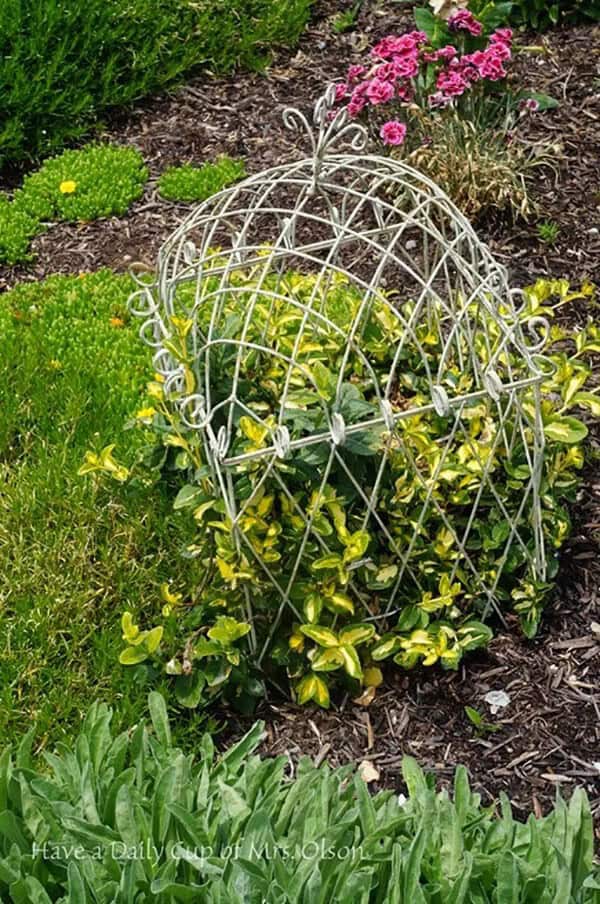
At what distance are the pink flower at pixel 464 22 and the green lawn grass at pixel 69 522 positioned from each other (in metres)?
1.80

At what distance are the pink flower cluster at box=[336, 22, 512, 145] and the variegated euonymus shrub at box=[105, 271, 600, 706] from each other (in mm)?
1468

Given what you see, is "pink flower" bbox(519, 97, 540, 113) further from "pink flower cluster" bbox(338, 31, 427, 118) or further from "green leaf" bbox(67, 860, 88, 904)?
"green leaf" bbox(67, 860, 88, 904)

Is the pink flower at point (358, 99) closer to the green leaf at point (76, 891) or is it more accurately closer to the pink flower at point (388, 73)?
the pink flower at point (388, 73)

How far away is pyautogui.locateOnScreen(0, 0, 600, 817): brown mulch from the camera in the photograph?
3.24 m

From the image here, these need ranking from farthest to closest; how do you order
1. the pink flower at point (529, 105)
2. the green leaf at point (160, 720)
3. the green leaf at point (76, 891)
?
the pink flower at point (529, 105), the green leaf at point (160, 720), the green leaf at point (76, 891)

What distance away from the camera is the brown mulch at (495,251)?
10.6ft

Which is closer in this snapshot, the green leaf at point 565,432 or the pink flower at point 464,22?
the green leaf at point 565,432

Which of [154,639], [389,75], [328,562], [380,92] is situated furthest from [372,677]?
[389,75]

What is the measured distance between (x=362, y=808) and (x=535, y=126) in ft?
13.4

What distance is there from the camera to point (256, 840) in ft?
7.48

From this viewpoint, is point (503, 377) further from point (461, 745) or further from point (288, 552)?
point (461, 745)

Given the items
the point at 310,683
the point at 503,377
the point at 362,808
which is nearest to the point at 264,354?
the point at 503,377

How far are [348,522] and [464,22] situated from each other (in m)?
2.67

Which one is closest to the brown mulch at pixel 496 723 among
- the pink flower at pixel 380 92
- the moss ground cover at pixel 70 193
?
the pink flower at pixel 380 92
